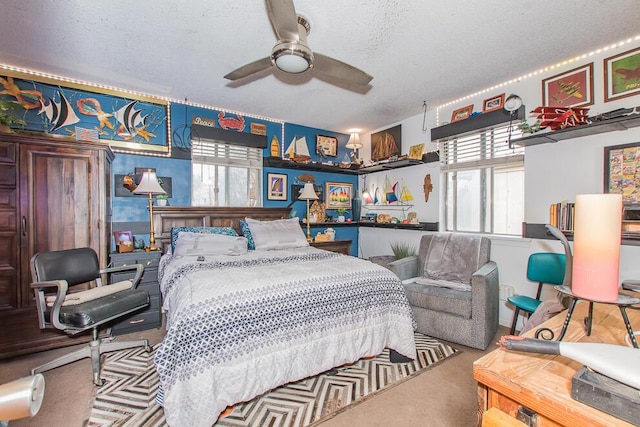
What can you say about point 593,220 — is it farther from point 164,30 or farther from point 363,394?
point 164,30

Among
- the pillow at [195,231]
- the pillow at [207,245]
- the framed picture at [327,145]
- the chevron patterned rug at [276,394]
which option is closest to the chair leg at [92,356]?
the chevron patterned rug at [276,394]

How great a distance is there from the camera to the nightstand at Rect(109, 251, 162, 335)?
299cm

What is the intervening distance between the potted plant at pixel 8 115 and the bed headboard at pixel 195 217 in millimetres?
1438

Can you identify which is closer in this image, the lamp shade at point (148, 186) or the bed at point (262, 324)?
the bed at point (262, 324)

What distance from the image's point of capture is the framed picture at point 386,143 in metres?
4.46

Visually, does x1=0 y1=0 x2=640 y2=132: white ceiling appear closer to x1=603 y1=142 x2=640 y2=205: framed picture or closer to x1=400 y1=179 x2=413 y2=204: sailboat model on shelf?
x1=603 y1=142 x2=640 y2=205: framed picture

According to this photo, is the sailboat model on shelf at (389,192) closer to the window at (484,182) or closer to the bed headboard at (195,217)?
the window at (484,182)

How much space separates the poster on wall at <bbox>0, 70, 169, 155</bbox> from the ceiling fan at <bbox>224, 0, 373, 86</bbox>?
1.95 m

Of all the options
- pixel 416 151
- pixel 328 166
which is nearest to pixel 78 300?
pixel 328 166

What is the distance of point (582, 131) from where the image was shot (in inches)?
99.6

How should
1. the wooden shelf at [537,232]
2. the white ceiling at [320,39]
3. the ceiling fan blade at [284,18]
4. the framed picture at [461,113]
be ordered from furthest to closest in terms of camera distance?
1. the framed picture at [461,113]
2. the wooden shelf at [537,232]
3. the white ceiling at [320,39]
4. the ceiling fan blade at [284,18]

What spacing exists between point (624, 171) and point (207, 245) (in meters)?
3.84

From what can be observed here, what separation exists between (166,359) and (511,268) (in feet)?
11.0

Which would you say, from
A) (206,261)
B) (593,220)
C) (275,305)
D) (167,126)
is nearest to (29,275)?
(206,261)
